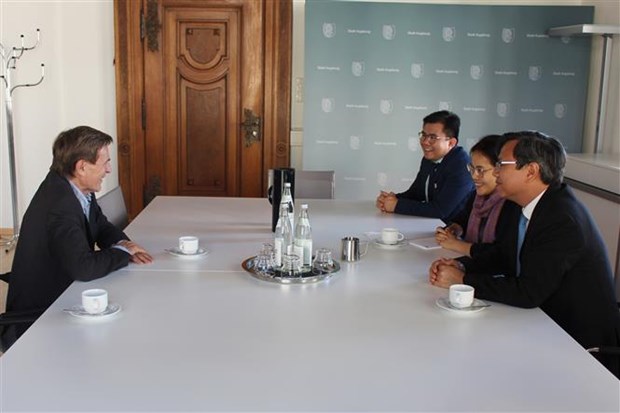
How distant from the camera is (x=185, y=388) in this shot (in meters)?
1.53

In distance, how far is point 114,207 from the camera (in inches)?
137

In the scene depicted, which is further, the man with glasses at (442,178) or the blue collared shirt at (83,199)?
the man with glasses at (442,178)

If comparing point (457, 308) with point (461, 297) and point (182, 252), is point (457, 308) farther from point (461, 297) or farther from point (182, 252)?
point (182, 252)

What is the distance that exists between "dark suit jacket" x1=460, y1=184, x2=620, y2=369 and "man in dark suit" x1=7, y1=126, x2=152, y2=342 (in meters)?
1.22

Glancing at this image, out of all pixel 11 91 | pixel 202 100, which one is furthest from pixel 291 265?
pixel 11 91

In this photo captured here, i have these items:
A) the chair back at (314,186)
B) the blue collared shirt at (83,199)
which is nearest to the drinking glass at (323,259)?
the blue collared shirt at (83,199)

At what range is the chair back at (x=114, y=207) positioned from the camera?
333 centimetres

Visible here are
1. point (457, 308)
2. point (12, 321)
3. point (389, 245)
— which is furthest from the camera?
point (389, 245)

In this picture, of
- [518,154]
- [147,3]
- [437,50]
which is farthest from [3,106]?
[518,154]

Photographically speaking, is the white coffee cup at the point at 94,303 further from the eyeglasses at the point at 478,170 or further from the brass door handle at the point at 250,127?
the brass door handle at the point at 250,127

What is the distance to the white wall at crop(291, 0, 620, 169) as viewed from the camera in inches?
205

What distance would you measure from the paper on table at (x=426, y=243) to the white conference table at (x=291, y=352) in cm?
45

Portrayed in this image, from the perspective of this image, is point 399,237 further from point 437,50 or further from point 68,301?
point 437,50

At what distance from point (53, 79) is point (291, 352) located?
457 centimetres
